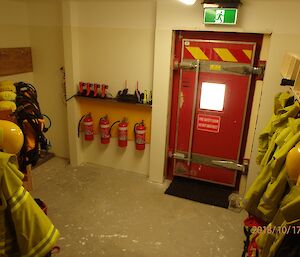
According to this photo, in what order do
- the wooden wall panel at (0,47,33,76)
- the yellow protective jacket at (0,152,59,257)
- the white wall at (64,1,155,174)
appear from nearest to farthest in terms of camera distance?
the yellow protective jacket at (0,152,59,257) < the white wall at (64,1,155,174) < the wooden wall panel at (0,47,33,76)

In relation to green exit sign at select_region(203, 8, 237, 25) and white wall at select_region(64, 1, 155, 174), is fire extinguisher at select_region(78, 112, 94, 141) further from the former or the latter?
green exit sign at select_region(203, 8, 237, 25)

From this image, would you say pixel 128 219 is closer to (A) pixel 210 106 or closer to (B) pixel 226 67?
(A) pixel 210 106

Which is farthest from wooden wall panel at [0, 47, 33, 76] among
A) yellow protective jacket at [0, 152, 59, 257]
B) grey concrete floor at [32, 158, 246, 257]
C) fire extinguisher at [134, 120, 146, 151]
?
yellow protective jacket at [0, 152, 59, 257]

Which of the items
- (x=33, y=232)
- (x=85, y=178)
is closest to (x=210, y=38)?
(x=85, y=178)

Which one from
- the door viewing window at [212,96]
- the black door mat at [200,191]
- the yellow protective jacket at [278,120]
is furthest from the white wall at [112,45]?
the yellow protective jacket at [278,120]

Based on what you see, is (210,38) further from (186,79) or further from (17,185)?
(17,185)

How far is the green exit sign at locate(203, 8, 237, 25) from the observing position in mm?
2695

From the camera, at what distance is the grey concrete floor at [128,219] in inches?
98.4

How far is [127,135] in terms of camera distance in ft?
12.2

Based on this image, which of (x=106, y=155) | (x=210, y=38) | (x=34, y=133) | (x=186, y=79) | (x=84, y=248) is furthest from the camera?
(x=106, y=155)

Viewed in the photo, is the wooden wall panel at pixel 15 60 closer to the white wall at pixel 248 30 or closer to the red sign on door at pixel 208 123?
the white wall at pixel 248 30

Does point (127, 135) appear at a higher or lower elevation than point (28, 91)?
lower

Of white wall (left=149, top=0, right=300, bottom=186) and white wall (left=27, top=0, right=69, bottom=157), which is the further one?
white wall (left=27, top=0, right=69, bottom=157)

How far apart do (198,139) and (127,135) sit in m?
0.95
